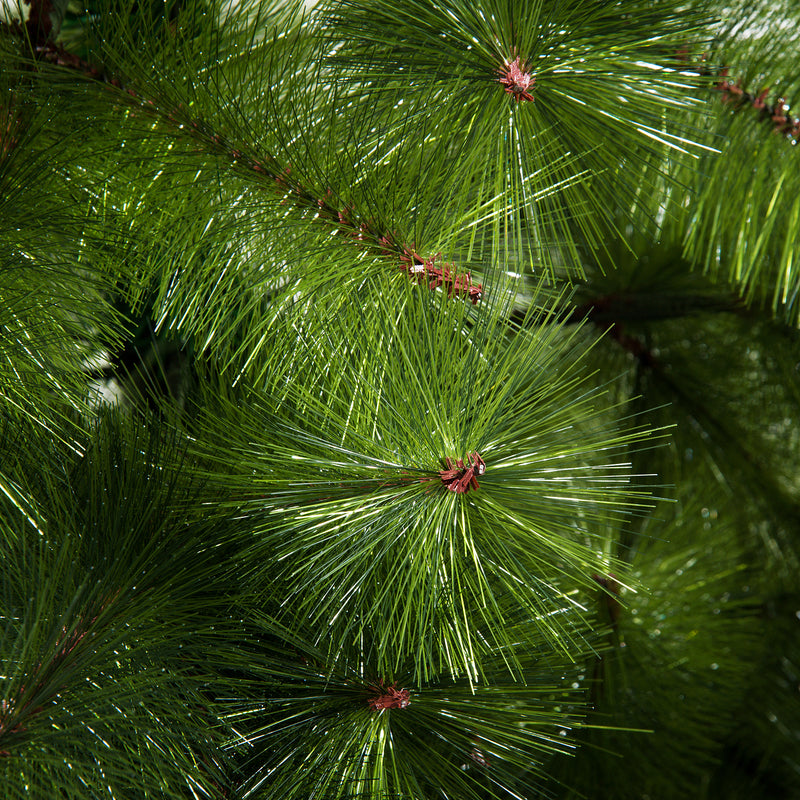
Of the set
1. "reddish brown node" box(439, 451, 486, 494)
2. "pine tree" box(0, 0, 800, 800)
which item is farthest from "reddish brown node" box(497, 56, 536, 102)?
"reddish brown node" box(439, 451, 486, 494)

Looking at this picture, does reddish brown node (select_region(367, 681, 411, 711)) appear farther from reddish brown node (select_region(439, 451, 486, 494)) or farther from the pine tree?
reddish brown node (select_region(439, 451, 486, 494))

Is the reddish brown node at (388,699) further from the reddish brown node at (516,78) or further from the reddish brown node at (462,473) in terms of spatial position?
the reddish brown node at (516,78)

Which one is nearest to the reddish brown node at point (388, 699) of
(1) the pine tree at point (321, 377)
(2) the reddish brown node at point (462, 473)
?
(1) the pine tree at point (321, 377)

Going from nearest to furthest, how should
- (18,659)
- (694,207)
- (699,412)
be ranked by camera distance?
(18,659) < (694,207) < (699,412)

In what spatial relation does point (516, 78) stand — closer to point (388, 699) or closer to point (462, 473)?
point (462, 473)

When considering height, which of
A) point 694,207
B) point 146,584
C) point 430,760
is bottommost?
point 430,760

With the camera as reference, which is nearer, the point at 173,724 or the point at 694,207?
the point at 173,724

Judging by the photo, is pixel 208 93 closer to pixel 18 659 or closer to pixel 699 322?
pixel 18 659

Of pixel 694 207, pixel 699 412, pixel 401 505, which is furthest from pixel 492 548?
A: pixel 699 412

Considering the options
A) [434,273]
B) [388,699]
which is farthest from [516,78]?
[388,699]
